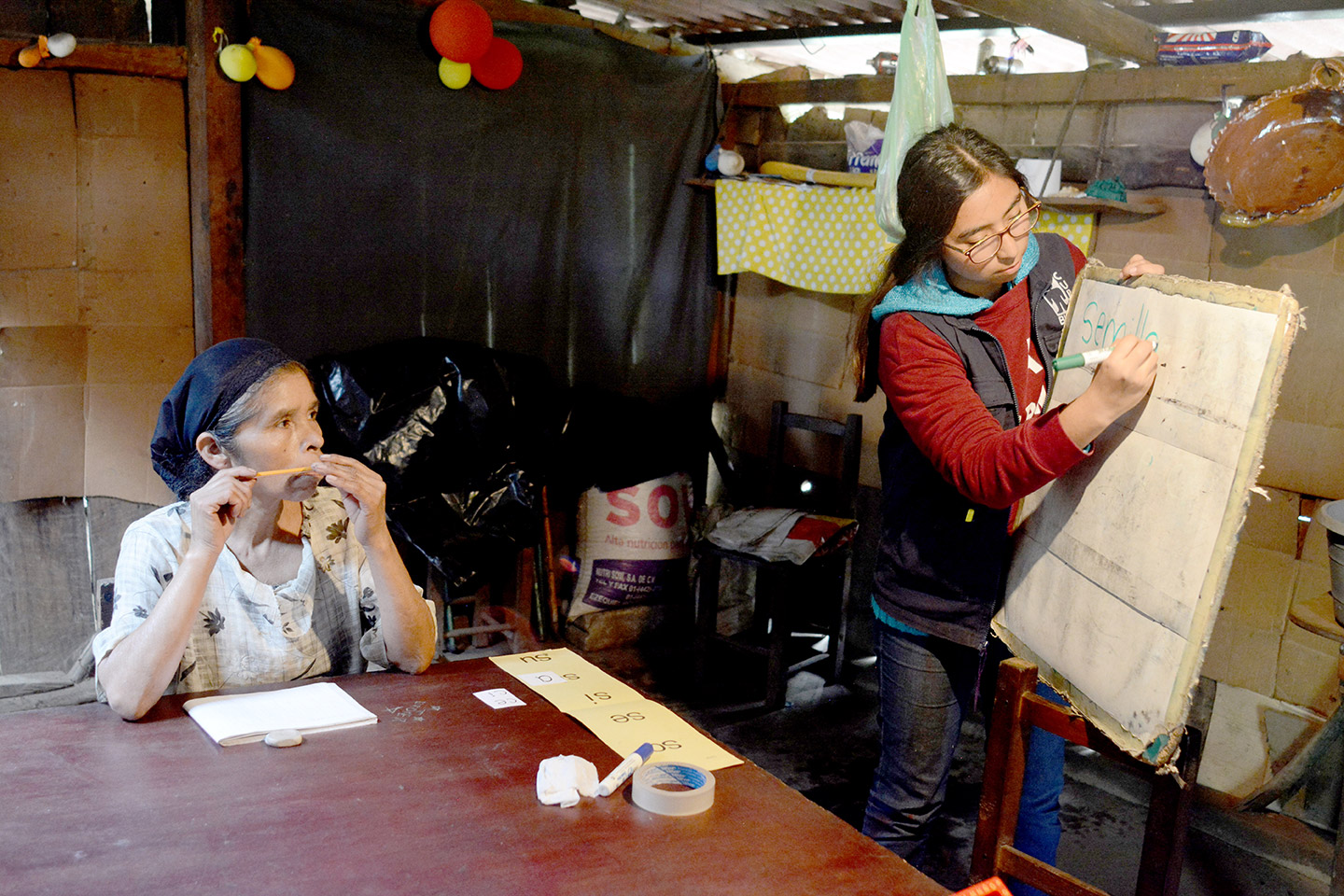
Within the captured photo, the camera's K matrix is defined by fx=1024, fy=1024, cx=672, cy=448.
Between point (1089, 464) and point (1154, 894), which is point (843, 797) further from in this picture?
point (1089, 464)

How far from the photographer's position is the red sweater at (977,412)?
153 centimetres

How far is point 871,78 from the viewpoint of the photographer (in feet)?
13.5

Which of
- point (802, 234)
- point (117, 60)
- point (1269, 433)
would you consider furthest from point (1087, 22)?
point (117, 60)

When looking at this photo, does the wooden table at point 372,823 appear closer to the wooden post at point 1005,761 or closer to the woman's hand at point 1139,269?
the wooden post at point 1005,761

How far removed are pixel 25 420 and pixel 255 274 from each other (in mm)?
861

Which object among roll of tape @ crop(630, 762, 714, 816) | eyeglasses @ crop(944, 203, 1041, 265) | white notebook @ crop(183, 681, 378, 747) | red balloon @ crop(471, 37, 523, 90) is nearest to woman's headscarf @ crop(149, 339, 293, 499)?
white notebook @ crop(183, 681, 378, 747)

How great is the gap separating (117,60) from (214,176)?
0.43 meters

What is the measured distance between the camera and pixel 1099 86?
3.45 m

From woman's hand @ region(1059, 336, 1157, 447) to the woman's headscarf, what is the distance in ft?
4.63

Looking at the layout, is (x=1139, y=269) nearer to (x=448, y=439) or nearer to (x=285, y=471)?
(x=285, y=471)

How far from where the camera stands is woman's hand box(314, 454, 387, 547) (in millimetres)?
1854

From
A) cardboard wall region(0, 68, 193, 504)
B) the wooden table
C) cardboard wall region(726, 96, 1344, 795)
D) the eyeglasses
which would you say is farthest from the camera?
cardboard wall region(0, 68, 193, 504)

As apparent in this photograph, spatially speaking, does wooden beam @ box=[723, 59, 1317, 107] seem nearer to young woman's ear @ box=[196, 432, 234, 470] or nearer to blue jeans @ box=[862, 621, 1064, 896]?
blue jeans @ box=[862, 621, 1064, 896]

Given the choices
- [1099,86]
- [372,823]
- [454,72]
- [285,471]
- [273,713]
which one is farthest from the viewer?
[454,72]
